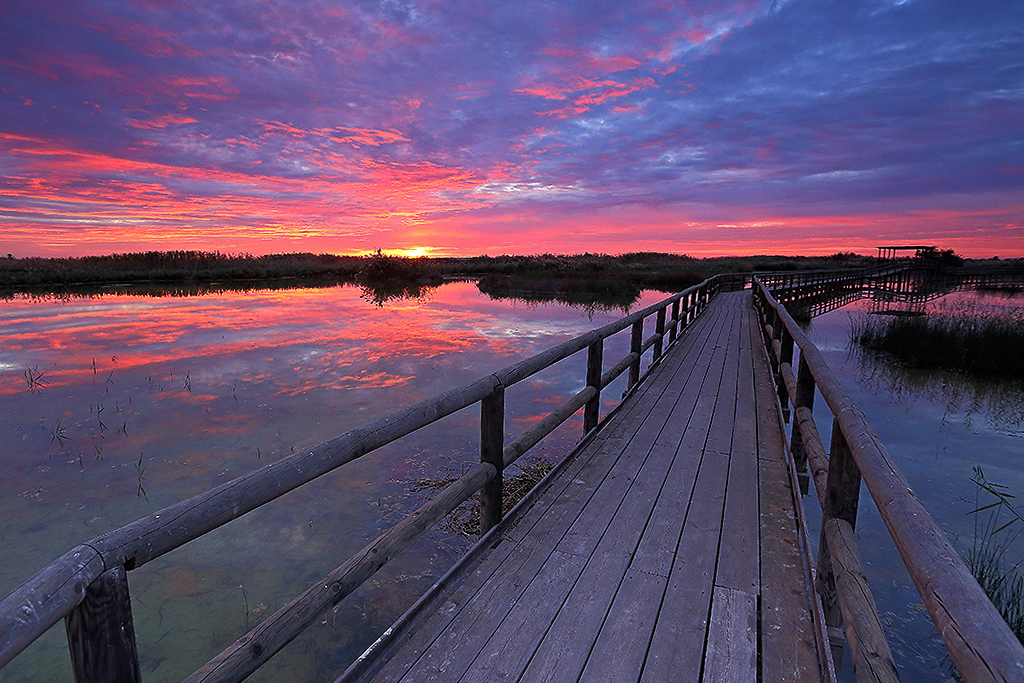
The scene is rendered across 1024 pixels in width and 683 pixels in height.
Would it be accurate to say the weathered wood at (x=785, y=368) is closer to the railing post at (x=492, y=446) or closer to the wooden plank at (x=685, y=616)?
the wooden plank at (x=685, y=616)

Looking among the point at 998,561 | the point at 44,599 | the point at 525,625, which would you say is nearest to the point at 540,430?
the point at 525,625

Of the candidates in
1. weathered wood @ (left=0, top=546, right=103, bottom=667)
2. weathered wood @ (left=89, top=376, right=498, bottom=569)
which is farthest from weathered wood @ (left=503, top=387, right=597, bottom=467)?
weathered wood @ (left=0, top=546, right=103, bottom=667)

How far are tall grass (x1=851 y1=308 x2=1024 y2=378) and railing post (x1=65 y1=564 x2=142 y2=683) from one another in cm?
1662

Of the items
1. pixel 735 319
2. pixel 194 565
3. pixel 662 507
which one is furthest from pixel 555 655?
pixel 735 319

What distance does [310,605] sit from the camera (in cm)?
205

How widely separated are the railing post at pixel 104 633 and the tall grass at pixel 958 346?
654 inches

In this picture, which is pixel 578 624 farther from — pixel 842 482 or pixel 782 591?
pixel 842 482

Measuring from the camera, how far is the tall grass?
12.3 metres

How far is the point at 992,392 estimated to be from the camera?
10805 millimetres

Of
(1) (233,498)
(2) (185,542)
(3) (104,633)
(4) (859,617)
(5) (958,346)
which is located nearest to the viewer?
(3) (104,633)

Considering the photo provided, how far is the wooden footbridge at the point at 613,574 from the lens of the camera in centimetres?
130

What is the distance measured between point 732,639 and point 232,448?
7.14 metres

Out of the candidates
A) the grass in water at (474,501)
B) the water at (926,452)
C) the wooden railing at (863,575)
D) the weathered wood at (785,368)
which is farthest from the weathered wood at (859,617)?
the weathered wood at (785,368)

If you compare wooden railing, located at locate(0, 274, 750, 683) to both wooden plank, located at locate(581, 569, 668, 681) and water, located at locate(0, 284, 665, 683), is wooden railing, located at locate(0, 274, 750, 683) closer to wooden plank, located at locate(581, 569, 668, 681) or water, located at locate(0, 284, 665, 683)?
wooden plank, located at locate(581, 569, 668, 681)
